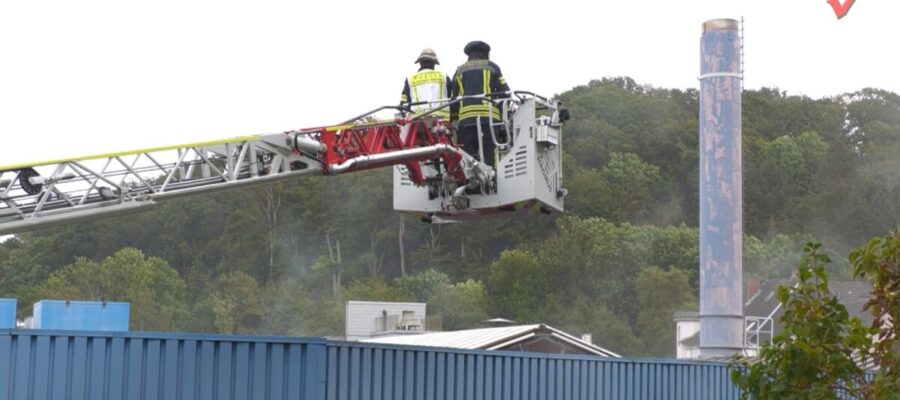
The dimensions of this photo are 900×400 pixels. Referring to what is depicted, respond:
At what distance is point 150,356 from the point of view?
14562 mm

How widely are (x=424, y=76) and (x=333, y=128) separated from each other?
2353mm

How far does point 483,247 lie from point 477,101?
78662 millimetres

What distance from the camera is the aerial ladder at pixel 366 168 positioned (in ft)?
49.9

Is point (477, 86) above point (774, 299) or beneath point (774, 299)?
above

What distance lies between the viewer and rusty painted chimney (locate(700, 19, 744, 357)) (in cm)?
2284

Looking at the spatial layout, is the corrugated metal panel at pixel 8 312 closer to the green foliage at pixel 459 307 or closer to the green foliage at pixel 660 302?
the green foliage at pixel 660 302

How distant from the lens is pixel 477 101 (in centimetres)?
1956

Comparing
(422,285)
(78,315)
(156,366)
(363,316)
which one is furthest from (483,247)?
(156,366)

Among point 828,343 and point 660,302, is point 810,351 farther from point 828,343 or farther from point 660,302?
point 660,302

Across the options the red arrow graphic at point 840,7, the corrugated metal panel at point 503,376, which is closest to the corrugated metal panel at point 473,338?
the corrugated metal panel at point 503,376

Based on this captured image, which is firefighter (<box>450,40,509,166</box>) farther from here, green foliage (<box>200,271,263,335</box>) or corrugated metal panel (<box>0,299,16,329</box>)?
green foliage (<box>200,271,263,335</box>)

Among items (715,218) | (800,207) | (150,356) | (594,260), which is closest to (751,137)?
(800,207)

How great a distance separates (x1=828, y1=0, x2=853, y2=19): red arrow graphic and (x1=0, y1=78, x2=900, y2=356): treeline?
209ft

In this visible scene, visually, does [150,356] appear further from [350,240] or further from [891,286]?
[350,240]
